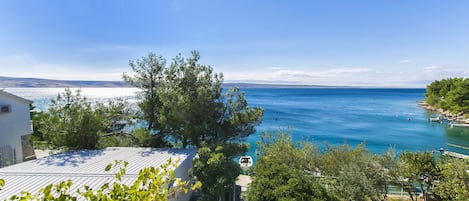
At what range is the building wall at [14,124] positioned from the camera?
1262 centimetres

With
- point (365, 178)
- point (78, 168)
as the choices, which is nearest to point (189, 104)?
point (78, 168)

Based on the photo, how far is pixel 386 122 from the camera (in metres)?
48.9

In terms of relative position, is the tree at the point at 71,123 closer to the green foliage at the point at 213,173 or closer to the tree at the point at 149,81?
the tree at the point at 149,81

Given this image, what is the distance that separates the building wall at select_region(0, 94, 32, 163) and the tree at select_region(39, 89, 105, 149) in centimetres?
97

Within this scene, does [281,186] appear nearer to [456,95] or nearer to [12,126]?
[12,126]

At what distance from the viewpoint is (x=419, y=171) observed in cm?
1285

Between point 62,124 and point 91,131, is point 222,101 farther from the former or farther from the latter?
point 62,124

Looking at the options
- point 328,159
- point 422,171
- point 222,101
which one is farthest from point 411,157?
point 222,101

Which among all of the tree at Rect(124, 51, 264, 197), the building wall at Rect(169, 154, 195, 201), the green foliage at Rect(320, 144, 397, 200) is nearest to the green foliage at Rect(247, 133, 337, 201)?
the green foliage at Rect(320, 144, 397, 200)

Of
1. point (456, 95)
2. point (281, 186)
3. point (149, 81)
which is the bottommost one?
point (281, 186)

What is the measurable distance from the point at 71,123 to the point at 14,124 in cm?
312

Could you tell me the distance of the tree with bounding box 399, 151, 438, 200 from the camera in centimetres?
1271

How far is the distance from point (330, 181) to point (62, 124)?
14.4m

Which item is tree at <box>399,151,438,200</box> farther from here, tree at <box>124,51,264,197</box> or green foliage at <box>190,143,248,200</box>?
green foliage at <box>190,143,248,200</box>
